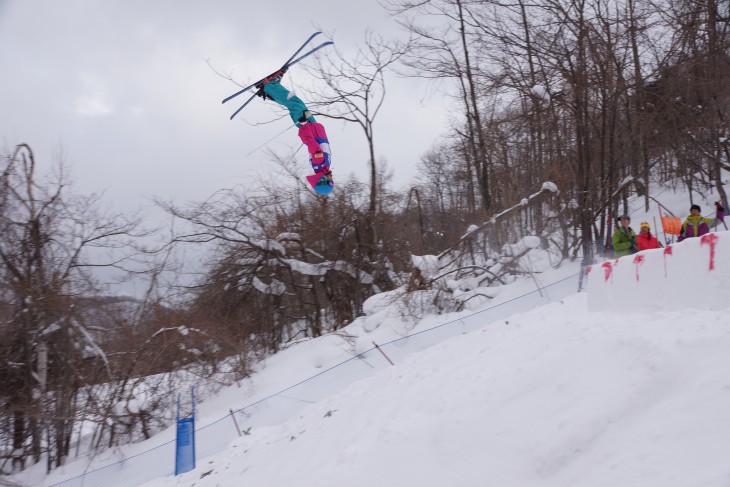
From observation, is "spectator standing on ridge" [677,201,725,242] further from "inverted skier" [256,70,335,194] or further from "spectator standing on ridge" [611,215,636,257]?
"inverted skier" [256,70,335,194]

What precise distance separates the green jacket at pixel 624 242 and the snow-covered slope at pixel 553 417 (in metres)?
4.33

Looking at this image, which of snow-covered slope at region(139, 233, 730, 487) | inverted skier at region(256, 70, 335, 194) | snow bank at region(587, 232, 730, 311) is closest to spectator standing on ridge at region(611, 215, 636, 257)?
snow-covered slope at region(139, 233, 730, 487)

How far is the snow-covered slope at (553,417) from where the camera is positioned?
4.43m

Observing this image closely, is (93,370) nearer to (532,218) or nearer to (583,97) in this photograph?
(532,218)

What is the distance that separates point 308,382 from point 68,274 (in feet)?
32.0

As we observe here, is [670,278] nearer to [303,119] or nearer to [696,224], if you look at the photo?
[303,119]

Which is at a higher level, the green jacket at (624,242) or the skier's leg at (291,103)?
the skier's leg at (291,103)

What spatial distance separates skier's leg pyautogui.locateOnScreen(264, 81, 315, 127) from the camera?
8.85m

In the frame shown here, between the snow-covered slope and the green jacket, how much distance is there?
433cm

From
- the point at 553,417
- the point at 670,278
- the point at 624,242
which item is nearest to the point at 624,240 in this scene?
the point at 624,242

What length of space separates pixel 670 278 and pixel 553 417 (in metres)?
2.62

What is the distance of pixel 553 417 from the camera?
17.6 ft

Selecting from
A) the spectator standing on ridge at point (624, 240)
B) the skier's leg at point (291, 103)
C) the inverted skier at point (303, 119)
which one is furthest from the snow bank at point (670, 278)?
the skier's leg at point (291, 103)

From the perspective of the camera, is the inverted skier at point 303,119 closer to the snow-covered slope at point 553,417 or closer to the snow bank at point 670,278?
the snow-covered slope at point 553,417
